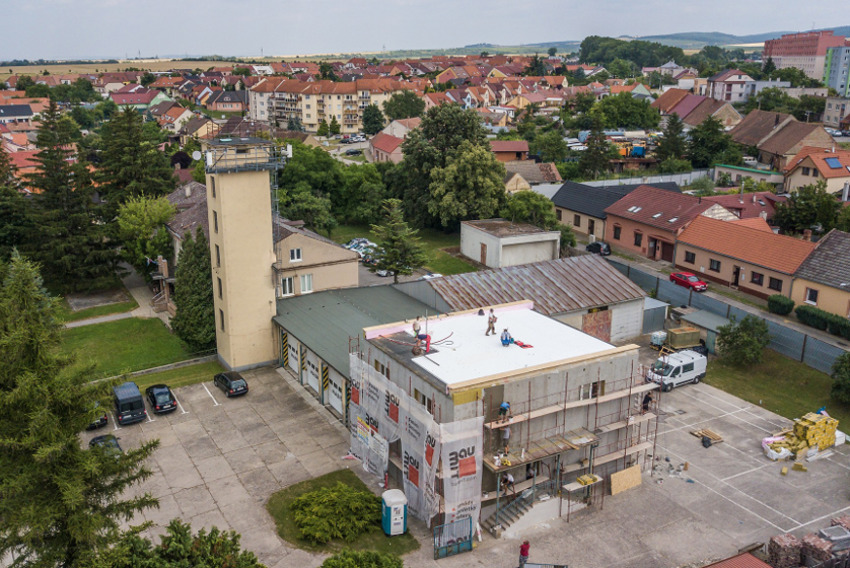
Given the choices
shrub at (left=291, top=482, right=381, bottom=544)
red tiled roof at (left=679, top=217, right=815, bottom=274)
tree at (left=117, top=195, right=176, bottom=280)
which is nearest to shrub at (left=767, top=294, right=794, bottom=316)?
red tiled roof at (left=679, top=217, right=815, bottom=274)

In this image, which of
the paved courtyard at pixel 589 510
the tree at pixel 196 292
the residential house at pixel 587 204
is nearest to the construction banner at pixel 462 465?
the paved courtyard at pixel 589 510

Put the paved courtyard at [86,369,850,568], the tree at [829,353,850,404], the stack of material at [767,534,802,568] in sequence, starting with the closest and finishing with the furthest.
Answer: the stack of material at [767,534,802,568]
the paved courtyard at [86,369,850,568]
the tree at [829,353,850,404]

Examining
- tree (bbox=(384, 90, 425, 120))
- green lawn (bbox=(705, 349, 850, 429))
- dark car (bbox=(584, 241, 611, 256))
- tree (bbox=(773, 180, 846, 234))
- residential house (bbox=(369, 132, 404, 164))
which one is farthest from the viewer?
tree (bbox=(384, 90, 425, 120))

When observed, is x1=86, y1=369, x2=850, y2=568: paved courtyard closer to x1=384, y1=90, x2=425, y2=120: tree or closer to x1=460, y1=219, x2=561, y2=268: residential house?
x1=460, y1=219, x2=561, y2=268: residential house

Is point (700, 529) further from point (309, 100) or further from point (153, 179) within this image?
point (309, 100)

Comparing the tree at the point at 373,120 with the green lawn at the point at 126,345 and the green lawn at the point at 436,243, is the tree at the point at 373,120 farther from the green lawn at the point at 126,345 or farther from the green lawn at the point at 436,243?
the green lawn at the point at 126,345

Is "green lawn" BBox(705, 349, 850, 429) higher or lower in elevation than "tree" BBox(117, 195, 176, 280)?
lower

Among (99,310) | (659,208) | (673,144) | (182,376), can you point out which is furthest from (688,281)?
(673,144)
